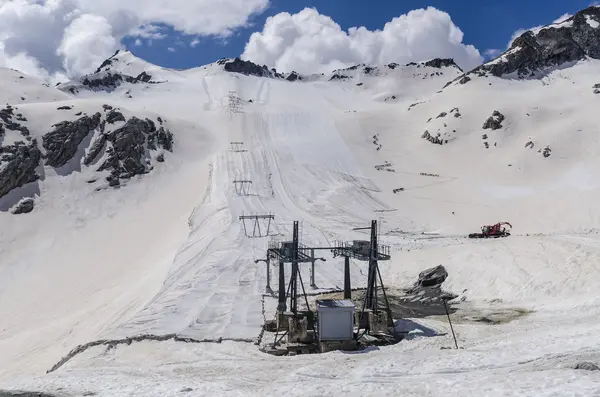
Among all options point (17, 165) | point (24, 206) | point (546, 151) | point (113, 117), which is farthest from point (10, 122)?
point (546, 151)

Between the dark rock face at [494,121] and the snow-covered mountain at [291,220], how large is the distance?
0.26m

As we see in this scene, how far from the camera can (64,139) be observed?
6881cm

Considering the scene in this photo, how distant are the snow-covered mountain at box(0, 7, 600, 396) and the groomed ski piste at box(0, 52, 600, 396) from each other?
0.19 metres

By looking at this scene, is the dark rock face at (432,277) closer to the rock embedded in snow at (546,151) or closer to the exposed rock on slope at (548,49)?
the rock embedded in snow at (546,151)

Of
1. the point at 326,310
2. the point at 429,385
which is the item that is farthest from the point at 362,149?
the point at 429,385

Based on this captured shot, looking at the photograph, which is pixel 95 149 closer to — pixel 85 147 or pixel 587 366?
pixel 85 147

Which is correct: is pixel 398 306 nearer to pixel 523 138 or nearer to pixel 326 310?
pixel 326 310

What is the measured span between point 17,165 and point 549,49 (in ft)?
366

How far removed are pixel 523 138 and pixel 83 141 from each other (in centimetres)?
6696

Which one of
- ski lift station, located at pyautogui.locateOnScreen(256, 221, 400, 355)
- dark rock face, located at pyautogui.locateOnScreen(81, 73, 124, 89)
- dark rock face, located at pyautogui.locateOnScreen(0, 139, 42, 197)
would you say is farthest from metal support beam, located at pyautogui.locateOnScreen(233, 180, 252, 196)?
dark rock face, located at pyautogui.locateOnScreen(81, 73, 124, 89)

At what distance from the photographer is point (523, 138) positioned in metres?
82.1

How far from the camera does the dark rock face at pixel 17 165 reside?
59500 mm

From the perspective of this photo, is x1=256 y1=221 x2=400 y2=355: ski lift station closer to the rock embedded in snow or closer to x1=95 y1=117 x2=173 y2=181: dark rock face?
x1=95 y1=117 x2=173 y2=181: dark rock face

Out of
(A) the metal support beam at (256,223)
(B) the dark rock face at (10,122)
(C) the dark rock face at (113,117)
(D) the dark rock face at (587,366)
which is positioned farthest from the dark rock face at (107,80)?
(D) the dark rock face at (587,366)
